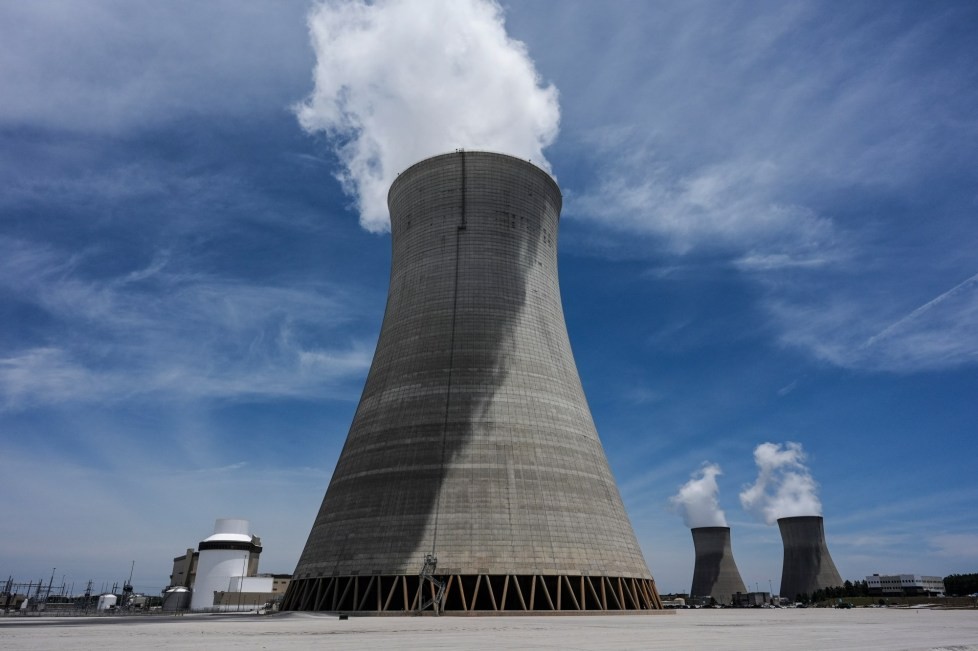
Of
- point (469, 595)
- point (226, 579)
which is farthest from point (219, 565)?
point (469, 595)

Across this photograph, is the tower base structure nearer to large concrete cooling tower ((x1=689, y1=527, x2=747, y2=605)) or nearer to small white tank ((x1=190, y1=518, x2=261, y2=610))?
small white tank ((x1=190, y1=518, x2=261, y2=610))

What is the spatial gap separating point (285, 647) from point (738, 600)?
61213 millimetres

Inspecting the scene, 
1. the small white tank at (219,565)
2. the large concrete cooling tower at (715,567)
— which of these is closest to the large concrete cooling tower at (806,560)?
the large concrete cooling tower at (715,567)

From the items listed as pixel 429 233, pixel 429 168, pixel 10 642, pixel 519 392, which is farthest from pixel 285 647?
pixel 429 168

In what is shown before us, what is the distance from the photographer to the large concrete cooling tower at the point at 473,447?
20000mm

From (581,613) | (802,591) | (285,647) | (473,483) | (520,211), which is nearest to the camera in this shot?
(285,647)

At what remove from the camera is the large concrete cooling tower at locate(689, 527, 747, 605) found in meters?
62.5

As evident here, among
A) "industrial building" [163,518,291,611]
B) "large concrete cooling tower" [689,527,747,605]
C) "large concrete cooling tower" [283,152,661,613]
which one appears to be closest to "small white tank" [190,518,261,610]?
"industrial building" [163,518,291,611]

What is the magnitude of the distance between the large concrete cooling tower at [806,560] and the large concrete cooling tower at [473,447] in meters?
44.3

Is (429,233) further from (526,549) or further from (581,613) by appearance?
(581,613)

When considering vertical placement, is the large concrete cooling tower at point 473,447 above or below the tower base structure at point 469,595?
above

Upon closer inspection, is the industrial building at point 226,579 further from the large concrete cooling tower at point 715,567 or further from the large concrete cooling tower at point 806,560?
the large concrete cooling tower at point 806,560

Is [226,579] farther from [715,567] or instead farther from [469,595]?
[715,567]

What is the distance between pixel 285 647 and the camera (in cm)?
823
